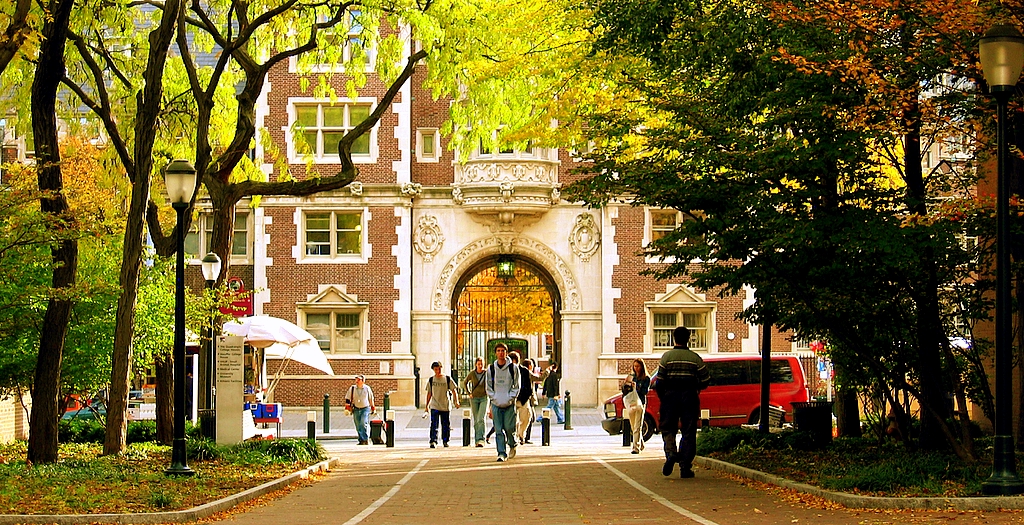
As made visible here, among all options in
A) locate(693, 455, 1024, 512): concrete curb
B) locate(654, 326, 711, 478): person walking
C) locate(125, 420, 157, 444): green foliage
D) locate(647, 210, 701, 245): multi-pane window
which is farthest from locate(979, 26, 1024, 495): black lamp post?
locate(647, 210, 701, 245): multi-pane window

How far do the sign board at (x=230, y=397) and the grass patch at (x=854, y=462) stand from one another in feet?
→ 24.5

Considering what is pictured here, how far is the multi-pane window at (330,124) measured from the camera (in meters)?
41.9

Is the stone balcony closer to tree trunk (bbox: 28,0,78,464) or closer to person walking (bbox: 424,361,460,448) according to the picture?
person walking (bbox: 424,361,460,448)

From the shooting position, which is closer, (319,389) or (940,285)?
(940,285)

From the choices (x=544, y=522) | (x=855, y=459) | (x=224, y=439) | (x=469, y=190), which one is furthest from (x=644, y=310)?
(x=544, y=522)

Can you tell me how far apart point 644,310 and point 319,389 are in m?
10.4

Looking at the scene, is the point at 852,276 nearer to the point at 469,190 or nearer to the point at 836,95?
the point at 836,95

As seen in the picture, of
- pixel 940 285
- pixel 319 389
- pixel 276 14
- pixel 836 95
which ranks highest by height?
pixel 276 14

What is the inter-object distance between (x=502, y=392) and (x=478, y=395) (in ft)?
18.6

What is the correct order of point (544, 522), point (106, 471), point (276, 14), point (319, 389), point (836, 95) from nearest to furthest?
point (544, 522), point (836, 95), point (106, 471), point (276, 14), point (319, 389)

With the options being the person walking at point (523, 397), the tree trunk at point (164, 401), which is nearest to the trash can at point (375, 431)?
the person walking at point (523, 397)

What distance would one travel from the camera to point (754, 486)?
49.2 ft

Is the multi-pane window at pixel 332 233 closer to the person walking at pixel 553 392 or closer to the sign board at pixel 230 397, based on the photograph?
the person walking at pixel 553 392

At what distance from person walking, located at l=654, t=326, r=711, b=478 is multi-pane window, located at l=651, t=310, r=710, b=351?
85.7 ft
